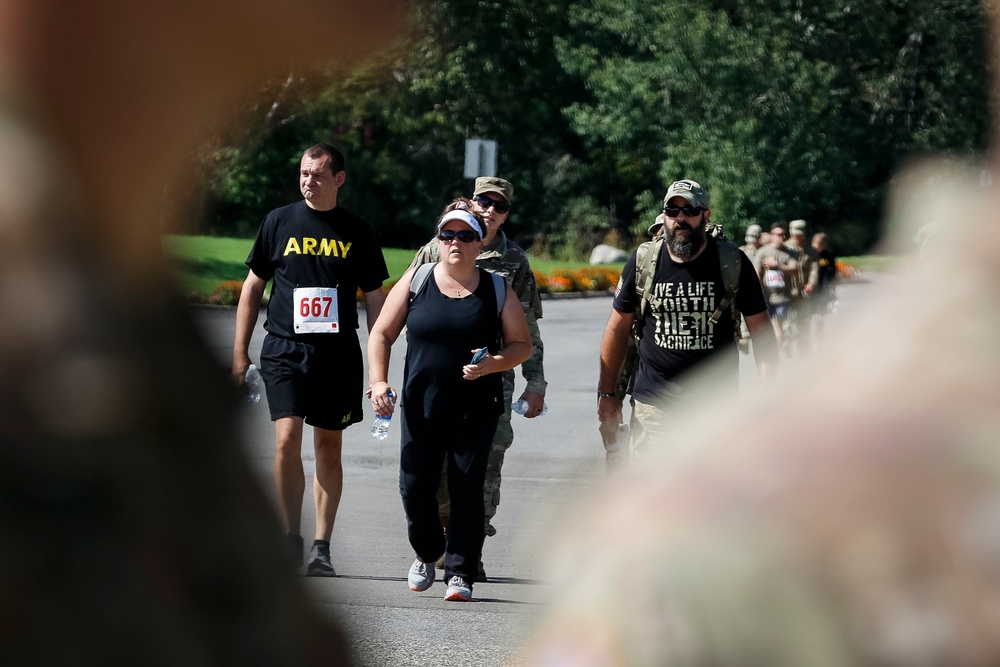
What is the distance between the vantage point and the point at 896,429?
52 centimetres

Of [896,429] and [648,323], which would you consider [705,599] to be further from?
[648,323]

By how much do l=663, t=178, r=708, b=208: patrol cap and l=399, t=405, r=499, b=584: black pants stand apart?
55.1 inches

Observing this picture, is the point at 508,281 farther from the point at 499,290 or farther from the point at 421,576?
the point at 421,576

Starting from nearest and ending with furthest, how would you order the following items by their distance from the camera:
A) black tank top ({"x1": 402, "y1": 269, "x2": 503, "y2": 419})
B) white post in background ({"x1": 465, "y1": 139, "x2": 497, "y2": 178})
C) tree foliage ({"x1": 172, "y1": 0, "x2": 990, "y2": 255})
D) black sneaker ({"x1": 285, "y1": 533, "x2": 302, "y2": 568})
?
black sneaker ({"x1": 285, "y1": 533, "x2": 302, "y2": 568})
black tank top ({"x1": 402, "y1": 269, "x2": 503, "y2": 419})
white post in background ({"x1": 465, "y1": 139, "x2": 497, "y2": 178})
tree foliage ({"x1": 172, "y1": 0, "x2": 990, "y2": 255})

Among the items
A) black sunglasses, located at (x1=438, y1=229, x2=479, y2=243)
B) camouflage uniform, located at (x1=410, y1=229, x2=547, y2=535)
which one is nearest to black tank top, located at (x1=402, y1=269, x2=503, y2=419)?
black sunglasses, located at (x1=438, y1=229, x2=479, y2=243)

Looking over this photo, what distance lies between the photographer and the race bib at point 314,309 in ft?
22.2

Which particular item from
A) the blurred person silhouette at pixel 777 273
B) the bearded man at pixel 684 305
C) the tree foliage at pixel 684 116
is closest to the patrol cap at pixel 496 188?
the bearded man at pixel 684 305

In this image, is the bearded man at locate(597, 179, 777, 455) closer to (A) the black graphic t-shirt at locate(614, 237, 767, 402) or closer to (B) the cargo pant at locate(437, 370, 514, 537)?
(A) the black graphic t-shirt at locate(614, 237, 767, 402)

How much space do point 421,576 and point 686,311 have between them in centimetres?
179

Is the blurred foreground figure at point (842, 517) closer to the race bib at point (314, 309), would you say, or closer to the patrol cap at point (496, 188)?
the race bib at point (314, 309)

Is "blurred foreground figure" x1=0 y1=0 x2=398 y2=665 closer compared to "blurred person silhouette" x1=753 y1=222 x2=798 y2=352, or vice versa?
"blurred foreground figure" x1=0 y1=0 x2=398 y2=665

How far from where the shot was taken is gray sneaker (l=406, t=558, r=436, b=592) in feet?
21.7

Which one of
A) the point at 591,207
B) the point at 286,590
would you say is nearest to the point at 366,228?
the point at 286,590

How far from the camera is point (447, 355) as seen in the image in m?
6.43
